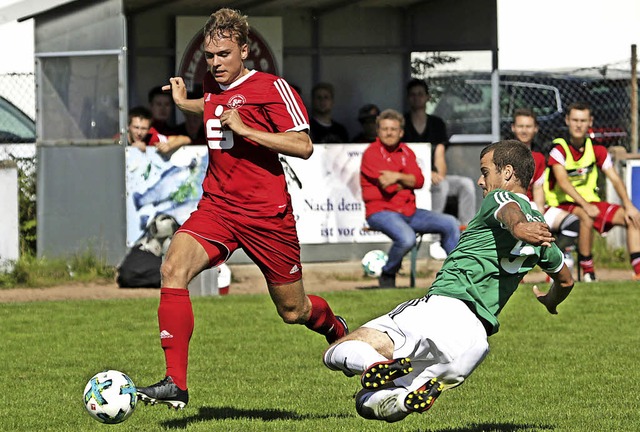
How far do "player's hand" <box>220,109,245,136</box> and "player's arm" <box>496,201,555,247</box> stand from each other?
72.7 inches

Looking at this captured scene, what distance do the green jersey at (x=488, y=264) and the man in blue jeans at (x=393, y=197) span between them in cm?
768

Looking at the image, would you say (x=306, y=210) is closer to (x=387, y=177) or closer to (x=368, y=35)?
(x=387, y=177)

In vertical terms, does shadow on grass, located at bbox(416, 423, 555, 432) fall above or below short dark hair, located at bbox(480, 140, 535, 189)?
below

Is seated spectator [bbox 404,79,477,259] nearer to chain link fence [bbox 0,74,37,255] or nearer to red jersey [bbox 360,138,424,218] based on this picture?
red jersey [bbox 360,138,424,218]

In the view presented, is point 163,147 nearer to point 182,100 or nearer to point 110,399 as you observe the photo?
point 182,100

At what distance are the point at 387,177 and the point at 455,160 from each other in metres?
3.38

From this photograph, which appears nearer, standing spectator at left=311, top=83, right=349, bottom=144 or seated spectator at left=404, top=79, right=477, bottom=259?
seated spectator at left=404, top=79, right=477, bottom=259

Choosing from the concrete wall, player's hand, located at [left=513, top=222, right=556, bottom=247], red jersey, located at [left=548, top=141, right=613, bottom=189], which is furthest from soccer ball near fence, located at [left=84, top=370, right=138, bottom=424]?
the concrete wall

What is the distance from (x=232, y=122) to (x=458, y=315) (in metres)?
1.82

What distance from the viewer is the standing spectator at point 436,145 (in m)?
17.1

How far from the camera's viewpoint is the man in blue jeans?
14617mm

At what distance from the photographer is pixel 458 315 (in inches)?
256

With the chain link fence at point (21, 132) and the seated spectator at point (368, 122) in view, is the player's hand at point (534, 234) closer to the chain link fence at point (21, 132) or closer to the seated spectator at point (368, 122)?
the chain link fence at point (21, 132)

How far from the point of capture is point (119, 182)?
16.1 metres
